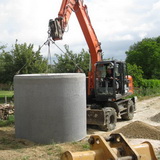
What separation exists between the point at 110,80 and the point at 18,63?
13.4 meters

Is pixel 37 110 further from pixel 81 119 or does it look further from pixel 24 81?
pixel 81 119

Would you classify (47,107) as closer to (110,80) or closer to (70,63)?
(110,80)

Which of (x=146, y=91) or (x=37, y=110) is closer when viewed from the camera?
(x=37, y=110)

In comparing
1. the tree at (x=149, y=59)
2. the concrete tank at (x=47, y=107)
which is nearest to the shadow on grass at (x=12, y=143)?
the concrete tank at (x=47, y=107)

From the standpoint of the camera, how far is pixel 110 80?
9.92 m

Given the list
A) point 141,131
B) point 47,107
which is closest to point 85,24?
point 141,131

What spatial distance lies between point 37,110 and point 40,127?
17.2 inches

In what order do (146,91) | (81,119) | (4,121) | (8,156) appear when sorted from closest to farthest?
(8,156)
(81,119)
(4,121)
(146,91)

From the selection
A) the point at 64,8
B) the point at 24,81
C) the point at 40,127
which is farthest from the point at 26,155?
the point at 64,8

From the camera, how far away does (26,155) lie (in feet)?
19.1

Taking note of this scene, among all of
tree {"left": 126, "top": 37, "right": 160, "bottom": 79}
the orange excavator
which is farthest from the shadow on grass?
tree {"left": 126, "top": 37, "right": 160, "bottom": 79}

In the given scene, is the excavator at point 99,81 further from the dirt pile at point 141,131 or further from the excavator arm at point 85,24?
the dirt pile at point 141,131

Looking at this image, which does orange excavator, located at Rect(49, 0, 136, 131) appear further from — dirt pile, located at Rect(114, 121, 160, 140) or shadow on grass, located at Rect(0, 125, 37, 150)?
shadow on grass, located at Rect(0, 125, 37, 150)

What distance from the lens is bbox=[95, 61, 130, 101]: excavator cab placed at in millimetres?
9758
